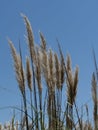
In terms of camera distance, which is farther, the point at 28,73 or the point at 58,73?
the point at 28,73

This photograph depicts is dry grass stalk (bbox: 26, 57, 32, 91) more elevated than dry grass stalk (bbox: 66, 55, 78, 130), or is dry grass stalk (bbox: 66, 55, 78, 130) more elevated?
dry grass stalk (bbox: 26, 57, 32, 91)

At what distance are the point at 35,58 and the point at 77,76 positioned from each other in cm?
51

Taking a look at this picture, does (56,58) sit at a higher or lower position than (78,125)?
higher

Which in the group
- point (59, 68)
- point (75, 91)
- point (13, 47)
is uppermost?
point (13, 47)

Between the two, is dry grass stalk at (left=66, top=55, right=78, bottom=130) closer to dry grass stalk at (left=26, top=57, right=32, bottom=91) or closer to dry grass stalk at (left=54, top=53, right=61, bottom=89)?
dry grass stalk at (left=54, top=53, right=61, bottom=89)

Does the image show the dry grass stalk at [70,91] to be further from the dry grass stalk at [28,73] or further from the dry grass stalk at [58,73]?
the dry grass stalk at [28,73]

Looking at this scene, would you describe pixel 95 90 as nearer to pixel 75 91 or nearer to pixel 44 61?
pixel 75 91

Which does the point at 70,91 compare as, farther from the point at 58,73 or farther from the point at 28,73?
the point at 28,73

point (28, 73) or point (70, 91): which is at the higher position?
point (28, 73)

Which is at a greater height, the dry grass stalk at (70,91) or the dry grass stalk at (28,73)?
the dry grass stalk at (28,73)

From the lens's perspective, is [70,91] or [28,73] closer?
[70,91]

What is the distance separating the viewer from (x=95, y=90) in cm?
443

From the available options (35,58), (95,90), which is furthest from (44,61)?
(95,90)

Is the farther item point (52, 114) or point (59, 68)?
point (59, 68)
